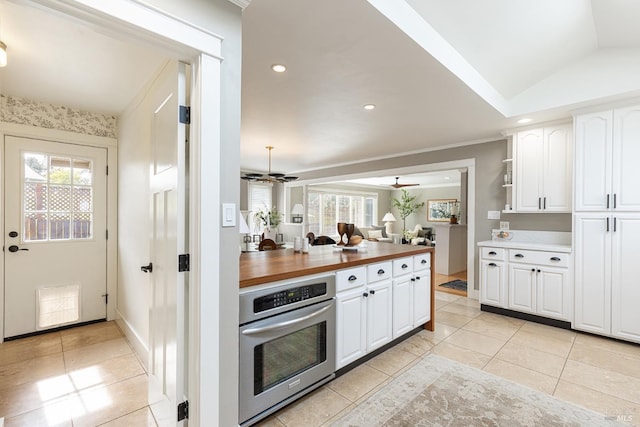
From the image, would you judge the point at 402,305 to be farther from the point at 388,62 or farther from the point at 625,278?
the point at 625,278

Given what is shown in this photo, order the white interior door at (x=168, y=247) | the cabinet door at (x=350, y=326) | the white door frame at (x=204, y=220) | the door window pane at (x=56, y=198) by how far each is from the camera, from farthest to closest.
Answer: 1. the door window pane at (x=56, y=198)
2. the cabinet door at (x=350, y=326)
3. the white interior door at (x=168, y=247)
4. the white door frame at (x=204, y=220)

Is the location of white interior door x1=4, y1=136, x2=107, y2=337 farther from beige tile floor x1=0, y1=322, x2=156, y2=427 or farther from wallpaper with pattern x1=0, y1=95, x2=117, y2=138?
beige tile floor x1=0, y1=322, x2=156, y2=427

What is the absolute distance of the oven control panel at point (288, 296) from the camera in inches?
65.5

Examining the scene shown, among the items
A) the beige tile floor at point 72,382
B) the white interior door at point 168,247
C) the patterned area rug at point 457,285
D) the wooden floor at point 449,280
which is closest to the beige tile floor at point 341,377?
the beige tile floor at point 72,382

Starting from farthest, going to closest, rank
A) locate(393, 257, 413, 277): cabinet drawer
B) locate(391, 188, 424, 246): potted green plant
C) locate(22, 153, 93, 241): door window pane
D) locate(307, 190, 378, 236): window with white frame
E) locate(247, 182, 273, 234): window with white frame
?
locate(391, 188, 424, 246): potted green plant
locate(307, 190, 378, 236): window with white frame
locate(247, 182, 273, 234): window with white frame
locate(22, 153, 93, 241): door window pane
locate(393, 257, 413, 277): cabinet drawer

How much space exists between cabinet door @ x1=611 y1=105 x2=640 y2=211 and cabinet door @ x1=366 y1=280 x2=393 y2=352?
2.54 metres

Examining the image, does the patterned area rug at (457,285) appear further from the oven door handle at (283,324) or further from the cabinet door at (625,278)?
the oven door handle at (283,324)

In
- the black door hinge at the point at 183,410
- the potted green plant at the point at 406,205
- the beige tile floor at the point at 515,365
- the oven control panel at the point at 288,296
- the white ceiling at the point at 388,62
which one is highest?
the white ceiling at the point at 388,62

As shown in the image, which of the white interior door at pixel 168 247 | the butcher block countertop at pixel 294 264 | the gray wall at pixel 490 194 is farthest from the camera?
the gray wall at pixel 490 194

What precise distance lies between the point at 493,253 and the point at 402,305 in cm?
185

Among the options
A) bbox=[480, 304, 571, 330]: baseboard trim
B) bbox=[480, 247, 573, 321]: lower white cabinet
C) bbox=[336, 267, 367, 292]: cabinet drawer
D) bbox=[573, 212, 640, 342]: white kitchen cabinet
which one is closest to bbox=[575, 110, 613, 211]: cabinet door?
bbox=[573, 212, 640, 342]: white kitchen cabinet

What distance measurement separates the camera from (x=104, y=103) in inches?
118

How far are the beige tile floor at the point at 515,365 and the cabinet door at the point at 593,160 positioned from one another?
143 cm

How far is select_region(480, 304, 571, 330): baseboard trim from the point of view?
132 inches
